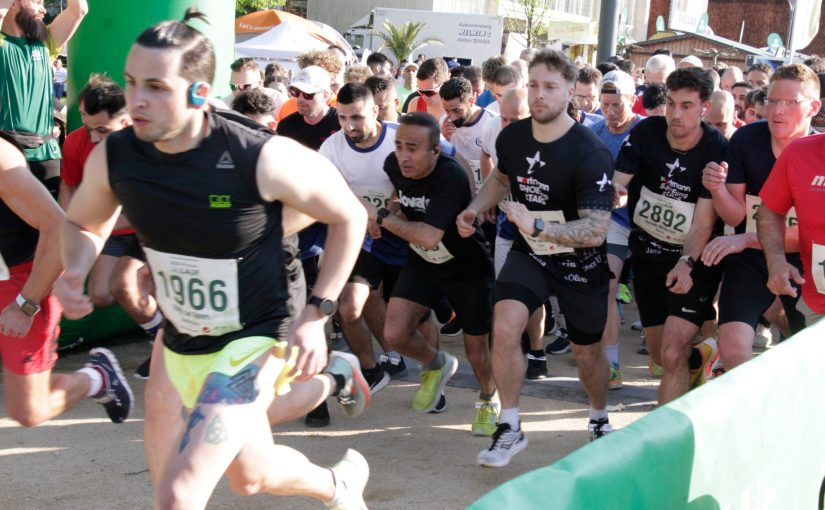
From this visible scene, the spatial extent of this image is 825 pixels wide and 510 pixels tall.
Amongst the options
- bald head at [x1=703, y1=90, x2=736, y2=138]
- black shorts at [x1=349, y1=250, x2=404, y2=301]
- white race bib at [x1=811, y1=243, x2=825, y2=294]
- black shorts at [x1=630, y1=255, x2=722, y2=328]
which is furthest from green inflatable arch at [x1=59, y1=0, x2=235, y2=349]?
white race bib at [x1=811, y1=243, x2=825, y2=294]

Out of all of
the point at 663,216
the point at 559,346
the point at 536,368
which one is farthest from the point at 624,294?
the point at 663,216

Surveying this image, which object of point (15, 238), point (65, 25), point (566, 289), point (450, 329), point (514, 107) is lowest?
point (450, 329)

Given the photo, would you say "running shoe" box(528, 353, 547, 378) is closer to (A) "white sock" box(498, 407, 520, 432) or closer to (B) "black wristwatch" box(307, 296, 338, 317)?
(A) "white sock" box(498, 407, 520, 432)

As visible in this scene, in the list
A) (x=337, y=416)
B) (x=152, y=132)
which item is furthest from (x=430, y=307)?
(x=152, y=132)

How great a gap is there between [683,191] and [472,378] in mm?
2043

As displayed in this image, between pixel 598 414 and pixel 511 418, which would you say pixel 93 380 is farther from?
pixel 598 414

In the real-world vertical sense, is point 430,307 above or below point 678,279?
below

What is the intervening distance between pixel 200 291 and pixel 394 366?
3.47m

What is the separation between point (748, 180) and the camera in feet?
17.6

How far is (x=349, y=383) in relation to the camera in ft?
14.6

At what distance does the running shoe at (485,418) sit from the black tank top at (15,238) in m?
2.56

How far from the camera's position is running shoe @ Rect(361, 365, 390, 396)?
20.6 ft

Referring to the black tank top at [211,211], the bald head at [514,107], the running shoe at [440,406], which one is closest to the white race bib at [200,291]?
the black tank top at [211,211]

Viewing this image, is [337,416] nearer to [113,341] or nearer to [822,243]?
[113,341]
